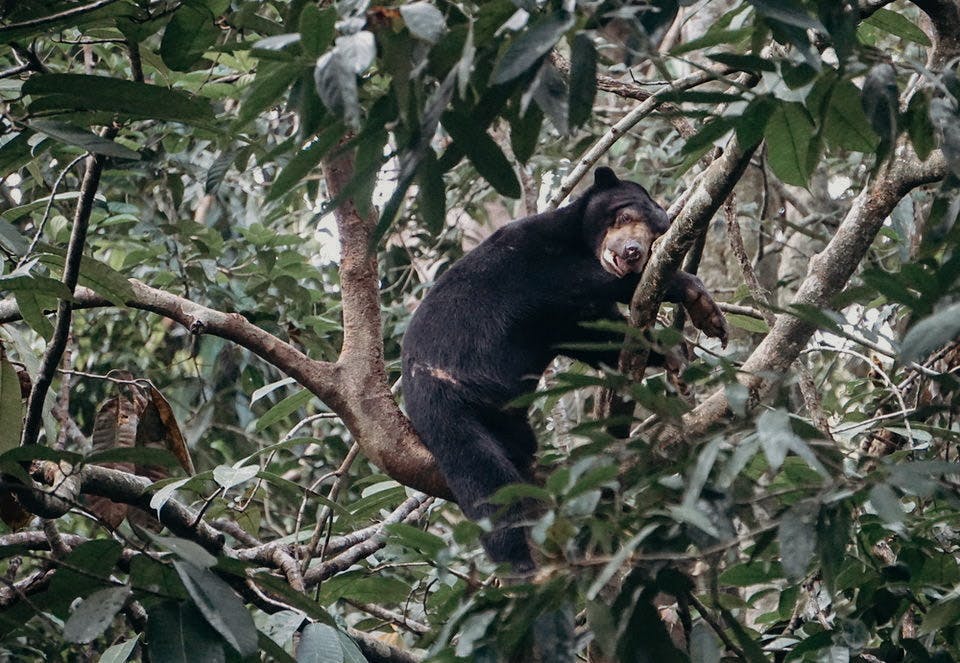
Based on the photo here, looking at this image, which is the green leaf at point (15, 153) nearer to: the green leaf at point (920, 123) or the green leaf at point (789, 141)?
the green leaf at point (789, 141)

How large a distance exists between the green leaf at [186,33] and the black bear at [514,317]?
177 cm

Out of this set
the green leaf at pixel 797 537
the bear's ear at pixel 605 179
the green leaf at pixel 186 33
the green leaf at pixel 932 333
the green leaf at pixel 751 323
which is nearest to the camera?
the green leaf at pixel 932 333

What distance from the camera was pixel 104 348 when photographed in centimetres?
721

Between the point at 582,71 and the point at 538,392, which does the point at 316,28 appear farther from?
the point at 538,392

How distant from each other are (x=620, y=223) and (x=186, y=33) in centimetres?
267

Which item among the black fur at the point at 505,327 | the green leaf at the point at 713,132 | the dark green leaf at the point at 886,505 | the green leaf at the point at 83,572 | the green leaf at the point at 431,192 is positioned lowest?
the black fur at the point at 505,327

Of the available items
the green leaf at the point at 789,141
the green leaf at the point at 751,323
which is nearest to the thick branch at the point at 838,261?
the green leaf at the point at 789,141

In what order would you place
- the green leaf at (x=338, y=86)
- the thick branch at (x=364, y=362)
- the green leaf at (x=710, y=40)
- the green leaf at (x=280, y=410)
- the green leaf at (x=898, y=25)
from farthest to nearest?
the green leaf at (x=280, y=410) < the thick branch at (x=364, y=362) < the green leaf at (x=898, y=25) < the green leaf at (x=710, y=40) < the green leaf at (x=338, y=86)

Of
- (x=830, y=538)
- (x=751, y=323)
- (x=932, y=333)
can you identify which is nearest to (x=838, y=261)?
(x=751, y=323)

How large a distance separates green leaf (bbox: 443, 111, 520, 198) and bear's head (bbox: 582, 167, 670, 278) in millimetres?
2454

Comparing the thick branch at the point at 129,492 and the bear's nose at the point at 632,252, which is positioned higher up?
the thick branch at the point at 129,492

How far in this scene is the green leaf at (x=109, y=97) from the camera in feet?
6.95

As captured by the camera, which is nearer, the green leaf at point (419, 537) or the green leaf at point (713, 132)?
the green leaf at point (713, 132)

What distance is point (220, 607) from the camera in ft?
6.10
